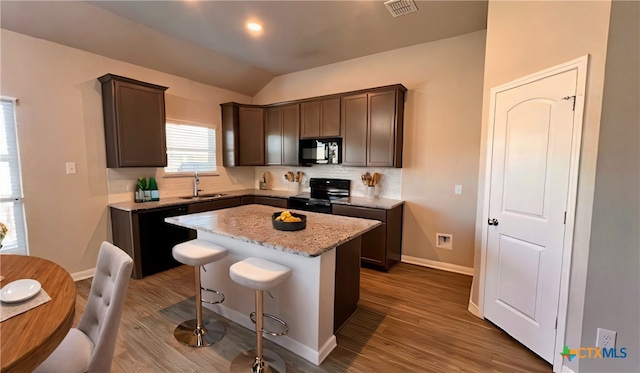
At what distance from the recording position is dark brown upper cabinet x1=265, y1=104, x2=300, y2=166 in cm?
450

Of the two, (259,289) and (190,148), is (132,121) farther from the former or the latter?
(259,289)

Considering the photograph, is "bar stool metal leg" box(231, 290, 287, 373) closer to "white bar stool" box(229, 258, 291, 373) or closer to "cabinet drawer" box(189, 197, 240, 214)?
"white bar stool" box(229, 258, 291, 373)

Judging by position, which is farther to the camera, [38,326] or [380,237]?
[380,237]

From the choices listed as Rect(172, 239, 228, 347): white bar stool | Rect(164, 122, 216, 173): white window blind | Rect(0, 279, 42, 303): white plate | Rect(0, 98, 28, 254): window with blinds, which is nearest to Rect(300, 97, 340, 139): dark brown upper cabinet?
Rect(164, 122, 216, 173): white window blind

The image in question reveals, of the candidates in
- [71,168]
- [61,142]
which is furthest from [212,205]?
[61,142]

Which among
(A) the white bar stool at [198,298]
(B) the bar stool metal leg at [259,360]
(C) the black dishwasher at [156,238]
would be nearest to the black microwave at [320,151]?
(C) the black dishwasher at [156,238]

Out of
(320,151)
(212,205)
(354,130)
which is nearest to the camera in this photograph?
(354,130)

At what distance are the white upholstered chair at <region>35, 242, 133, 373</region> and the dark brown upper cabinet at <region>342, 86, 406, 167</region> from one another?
309 centimetres

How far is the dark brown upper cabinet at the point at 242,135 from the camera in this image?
4.73 m

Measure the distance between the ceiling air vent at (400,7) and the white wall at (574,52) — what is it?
32.8 inches

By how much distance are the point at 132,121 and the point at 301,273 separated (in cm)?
300

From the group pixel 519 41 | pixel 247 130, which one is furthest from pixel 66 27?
pixel 519 41

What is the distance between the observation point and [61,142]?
3.06 metres

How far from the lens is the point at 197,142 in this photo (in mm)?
4535
